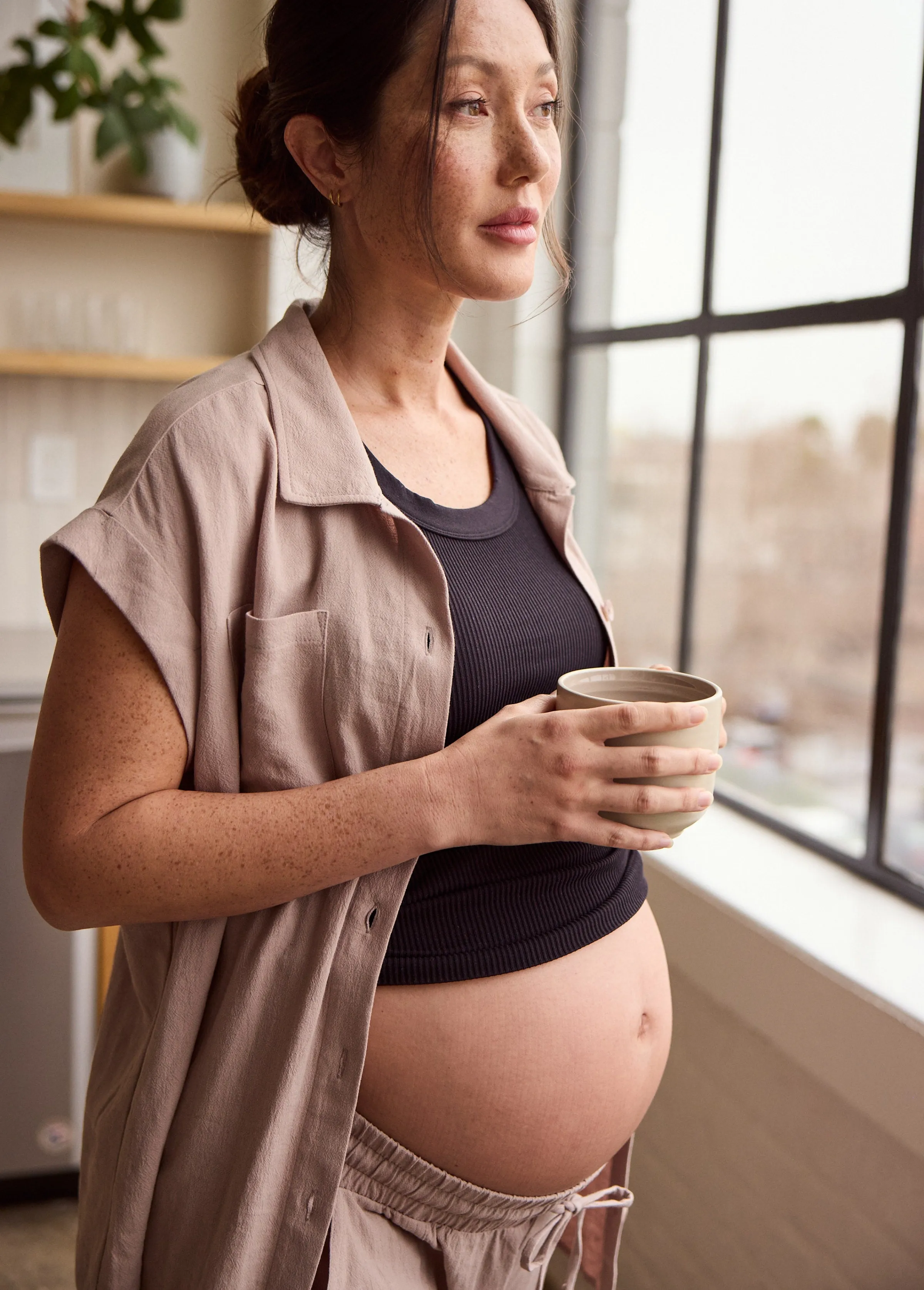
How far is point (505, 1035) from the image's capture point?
1001mm

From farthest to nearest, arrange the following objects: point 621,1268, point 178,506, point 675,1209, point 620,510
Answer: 1. point 620,510
2. point 621,1268
3. point 675,1209
4. point 178,506

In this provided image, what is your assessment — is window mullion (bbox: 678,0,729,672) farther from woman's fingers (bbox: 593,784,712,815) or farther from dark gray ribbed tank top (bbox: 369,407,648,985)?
woman's fingers (bbox: 593,784,712,815)

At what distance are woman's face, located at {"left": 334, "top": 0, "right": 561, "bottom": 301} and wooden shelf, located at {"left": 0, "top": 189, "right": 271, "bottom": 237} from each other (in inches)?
66.1

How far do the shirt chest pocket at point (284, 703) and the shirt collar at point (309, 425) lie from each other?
107 millimetres

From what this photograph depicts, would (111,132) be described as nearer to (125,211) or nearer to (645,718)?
(125,211)

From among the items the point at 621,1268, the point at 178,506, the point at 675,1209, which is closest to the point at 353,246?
the point at 178,506

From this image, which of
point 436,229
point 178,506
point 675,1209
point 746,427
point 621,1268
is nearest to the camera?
point 178,506

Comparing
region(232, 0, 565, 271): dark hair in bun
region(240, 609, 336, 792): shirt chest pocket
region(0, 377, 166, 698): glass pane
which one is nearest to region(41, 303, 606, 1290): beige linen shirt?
region(240, 609, 336, 792): shirt chest pocket

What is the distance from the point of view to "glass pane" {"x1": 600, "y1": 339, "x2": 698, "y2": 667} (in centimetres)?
243

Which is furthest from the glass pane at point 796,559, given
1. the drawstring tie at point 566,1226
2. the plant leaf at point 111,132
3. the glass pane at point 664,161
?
the plant leaf at point 111,132

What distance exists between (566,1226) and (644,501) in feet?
5.67

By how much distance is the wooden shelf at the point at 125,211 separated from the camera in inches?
104

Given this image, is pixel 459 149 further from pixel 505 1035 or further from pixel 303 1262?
pixel 303 1262

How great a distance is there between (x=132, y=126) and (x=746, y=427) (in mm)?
1518
